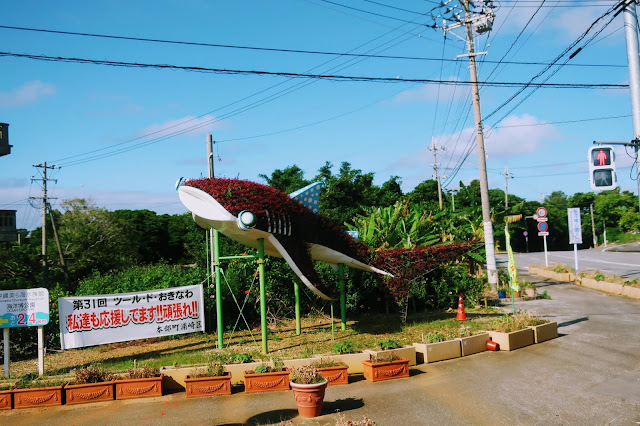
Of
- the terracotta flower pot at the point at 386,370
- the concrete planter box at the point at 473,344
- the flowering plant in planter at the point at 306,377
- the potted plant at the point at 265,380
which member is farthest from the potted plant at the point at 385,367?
the concrete planter box at the point at 473,344

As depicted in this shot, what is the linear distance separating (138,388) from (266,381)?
7.91 feet

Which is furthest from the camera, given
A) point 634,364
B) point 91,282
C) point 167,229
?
point 167,229

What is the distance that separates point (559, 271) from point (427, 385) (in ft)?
70.3

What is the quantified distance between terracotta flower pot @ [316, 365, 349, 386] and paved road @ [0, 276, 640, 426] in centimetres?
15

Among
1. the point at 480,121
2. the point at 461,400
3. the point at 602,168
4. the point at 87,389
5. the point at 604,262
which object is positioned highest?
the point at 480,121

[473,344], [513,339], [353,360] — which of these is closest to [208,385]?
[353,360]

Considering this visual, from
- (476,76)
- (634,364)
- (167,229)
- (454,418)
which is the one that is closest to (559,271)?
(476,76)

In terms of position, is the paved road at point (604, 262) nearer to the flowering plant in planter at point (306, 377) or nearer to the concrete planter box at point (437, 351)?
the concrete planter box at point (437, 351)

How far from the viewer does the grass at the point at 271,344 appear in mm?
11992

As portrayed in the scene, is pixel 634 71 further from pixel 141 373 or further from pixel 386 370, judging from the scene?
pixel 141 373

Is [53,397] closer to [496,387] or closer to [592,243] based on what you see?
[496,387]

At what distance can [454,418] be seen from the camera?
7.95 metres

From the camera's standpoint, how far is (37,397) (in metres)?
9.23

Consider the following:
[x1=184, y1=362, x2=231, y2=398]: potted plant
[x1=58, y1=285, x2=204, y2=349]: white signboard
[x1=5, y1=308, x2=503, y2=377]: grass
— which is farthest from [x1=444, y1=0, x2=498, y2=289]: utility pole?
[x1=184, y1=362, x2=231, y2=398]: potted plant
